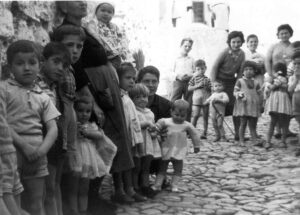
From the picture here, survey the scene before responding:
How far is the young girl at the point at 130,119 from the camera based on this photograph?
5.11 m

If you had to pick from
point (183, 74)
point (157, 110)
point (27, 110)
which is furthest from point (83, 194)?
point (183, 74)

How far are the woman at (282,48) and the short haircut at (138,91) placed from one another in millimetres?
4182

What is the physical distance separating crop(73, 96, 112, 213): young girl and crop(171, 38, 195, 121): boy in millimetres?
5192

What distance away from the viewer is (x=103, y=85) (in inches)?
185

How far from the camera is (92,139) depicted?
14.7ft

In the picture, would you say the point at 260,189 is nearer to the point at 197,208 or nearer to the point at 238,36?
the point at 197,208

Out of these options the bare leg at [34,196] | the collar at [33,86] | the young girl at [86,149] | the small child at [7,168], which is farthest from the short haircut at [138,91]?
the small child at [7,168]

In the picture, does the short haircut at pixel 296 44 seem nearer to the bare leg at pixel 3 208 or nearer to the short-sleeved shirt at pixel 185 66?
the short-sleeved shirt at pixel 185 66

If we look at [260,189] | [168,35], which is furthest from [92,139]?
[168,35]

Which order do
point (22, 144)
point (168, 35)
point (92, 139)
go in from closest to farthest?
1. point (22, 144)
2. point (92, 139)
3. point (168, 35)

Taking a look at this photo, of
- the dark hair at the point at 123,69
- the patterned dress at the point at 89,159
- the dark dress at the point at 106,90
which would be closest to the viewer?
the patterned dress at the point at 89,159

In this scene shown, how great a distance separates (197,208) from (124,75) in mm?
1600

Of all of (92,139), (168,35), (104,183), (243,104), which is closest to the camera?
(92,139)

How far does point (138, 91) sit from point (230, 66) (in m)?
4.16
